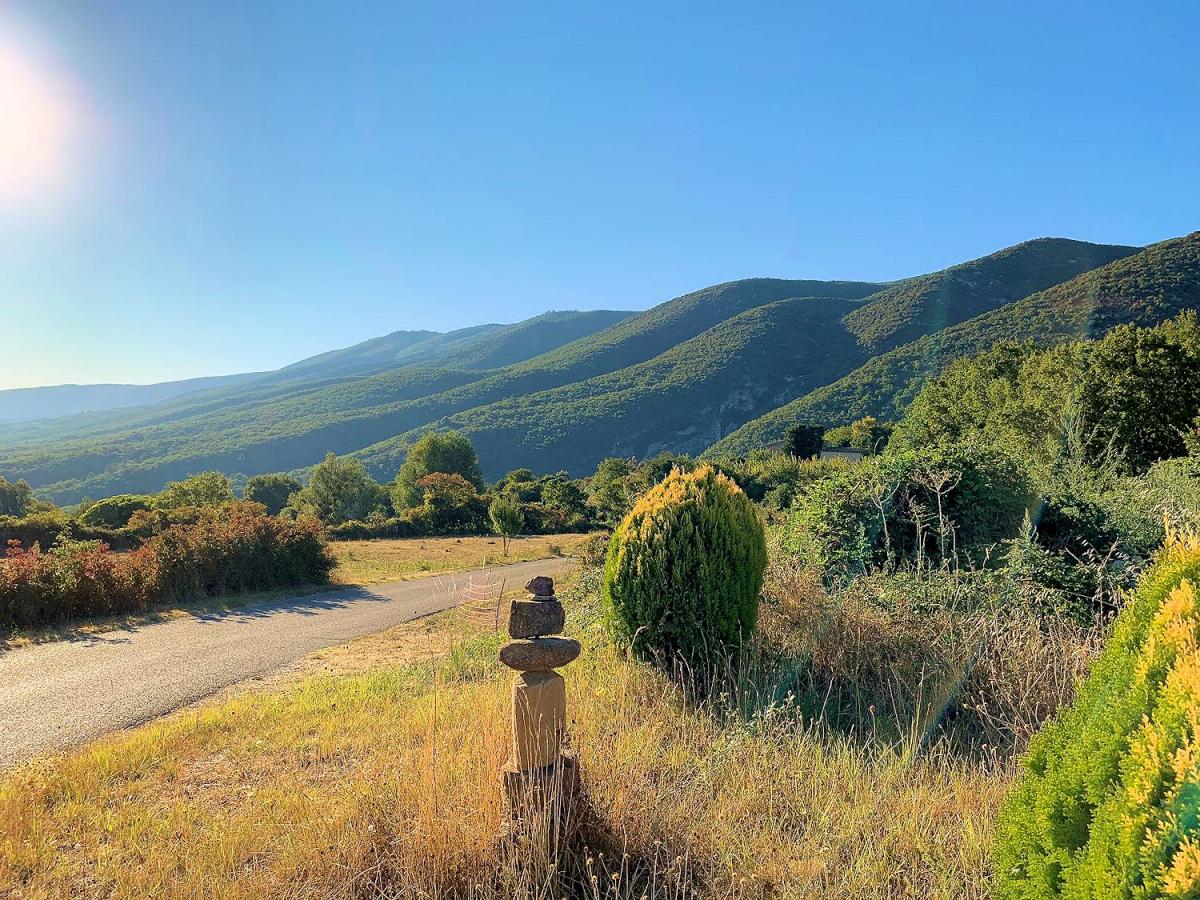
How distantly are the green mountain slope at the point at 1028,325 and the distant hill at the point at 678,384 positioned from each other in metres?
0.19

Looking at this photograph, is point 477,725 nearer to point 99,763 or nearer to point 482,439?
point 99,763

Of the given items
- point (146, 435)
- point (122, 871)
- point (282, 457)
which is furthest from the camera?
point (146, 435)

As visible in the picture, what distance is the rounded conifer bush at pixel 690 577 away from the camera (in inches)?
177

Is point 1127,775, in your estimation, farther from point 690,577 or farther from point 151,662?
point 151,662

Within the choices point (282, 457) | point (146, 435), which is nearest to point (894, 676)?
point (282, 457)

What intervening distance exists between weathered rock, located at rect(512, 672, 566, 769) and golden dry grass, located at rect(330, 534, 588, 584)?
466 inches

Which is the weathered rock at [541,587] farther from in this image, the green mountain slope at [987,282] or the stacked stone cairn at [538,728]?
the green mountain slope at [987,282]

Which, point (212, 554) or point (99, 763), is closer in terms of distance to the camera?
point (99, 763)

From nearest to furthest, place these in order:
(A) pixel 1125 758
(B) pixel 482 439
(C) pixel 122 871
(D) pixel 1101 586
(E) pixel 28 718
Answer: (A) pixel 1125 758, (C) pixel 122 871, (D) pixel 1101 586, (E) pixel 28 718, (B) pixel 482 439

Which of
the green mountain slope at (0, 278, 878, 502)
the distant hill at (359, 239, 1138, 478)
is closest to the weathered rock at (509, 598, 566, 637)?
the distant hill at (359, 239, 1138, 478)

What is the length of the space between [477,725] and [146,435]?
16437cm

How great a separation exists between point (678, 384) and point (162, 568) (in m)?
70.3

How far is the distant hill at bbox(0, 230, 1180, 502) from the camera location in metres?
52.7

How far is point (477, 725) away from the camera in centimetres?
341
